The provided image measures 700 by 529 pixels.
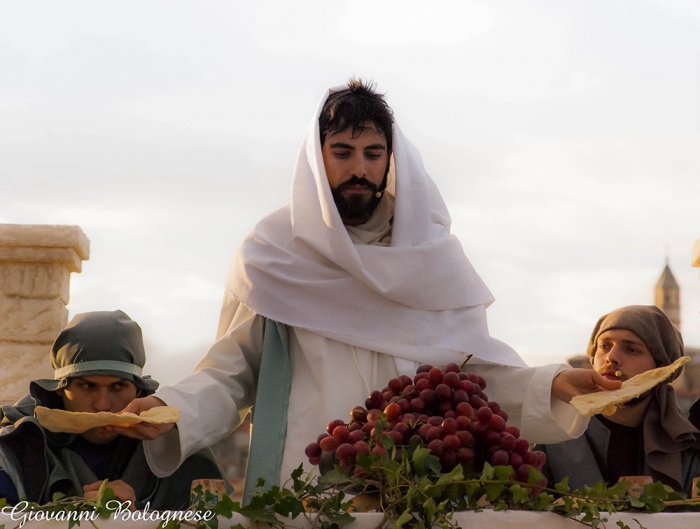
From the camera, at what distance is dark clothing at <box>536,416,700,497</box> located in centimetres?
345

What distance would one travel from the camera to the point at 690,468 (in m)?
3.55

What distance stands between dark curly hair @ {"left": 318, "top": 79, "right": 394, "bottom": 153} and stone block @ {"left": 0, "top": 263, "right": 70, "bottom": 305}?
2.35 meters

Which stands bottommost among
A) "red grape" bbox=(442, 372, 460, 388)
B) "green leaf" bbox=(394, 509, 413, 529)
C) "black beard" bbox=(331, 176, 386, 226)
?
"green leaf" bbox=(394, 509, 413, 529)

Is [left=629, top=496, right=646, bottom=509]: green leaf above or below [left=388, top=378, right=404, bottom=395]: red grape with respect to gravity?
below

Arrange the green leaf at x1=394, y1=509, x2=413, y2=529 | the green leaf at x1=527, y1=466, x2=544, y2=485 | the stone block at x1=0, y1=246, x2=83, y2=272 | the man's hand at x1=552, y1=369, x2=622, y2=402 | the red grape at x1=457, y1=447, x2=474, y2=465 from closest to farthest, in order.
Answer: the green leaf at x1=394, y1=509, x2=413, y2=529
the green leaf at x1=527, y1=466, x2=544, y2=485
the red grape at x1=457, y1=447, x2=474, y2=465
the man's hand at x1=552, y1=369, x2=622, y2=402
the stone block at x1=0, y1=246, x2=83, y2=272

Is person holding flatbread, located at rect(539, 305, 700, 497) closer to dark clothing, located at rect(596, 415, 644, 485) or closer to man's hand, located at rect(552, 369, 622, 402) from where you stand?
dark clothing, located at rect(596, 415, 644, 485)

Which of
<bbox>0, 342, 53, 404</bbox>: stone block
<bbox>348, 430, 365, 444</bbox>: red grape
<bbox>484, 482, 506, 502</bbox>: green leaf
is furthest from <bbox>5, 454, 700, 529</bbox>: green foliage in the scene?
<bbox>0, 342, 53, 404</bbox>: stone block

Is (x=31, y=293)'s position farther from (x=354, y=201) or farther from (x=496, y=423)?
(x=496, y=423)

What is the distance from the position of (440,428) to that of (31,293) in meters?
3.65

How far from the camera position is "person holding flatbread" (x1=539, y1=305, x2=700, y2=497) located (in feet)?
11.4

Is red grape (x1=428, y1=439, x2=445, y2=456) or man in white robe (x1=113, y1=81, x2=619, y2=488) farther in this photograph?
man in white robe (x1=113, y1=81, x2=619, y2=488)

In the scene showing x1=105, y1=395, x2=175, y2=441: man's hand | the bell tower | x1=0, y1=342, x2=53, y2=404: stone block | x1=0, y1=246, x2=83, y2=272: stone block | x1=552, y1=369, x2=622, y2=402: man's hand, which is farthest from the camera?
the bell tower

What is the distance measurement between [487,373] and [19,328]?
3003mm

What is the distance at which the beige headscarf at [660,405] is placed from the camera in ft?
11.4
